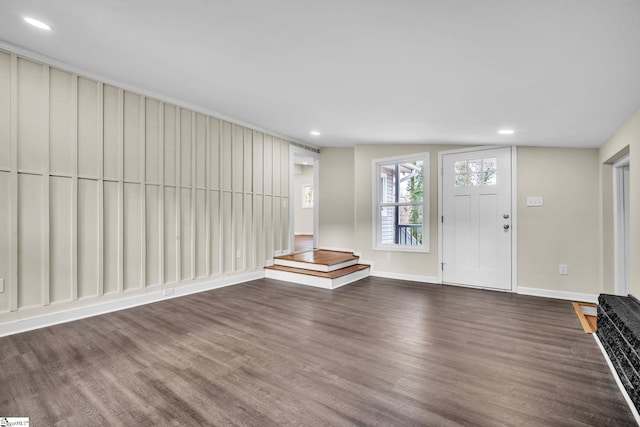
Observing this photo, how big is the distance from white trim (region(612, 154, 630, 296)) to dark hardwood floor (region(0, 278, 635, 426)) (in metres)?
0.71

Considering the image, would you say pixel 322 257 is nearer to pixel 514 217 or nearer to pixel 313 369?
pixel 514 217

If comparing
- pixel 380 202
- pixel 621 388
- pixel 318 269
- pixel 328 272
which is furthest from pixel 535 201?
pixel 318 269

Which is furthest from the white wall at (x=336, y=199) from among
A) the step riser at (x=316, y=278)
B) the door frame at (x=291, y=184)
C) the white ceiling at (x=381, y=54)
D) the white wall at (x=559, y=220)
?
the white wall at (x=559, y=220)

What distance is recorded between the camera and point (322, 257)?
5668 mm

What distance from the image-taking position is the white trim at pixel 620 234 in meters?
3.56

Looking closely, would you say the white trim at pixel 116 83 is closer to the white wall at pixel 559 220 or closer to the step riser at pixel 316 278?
the step riser at pixel 316 278

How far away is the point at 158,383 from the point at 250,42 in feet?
8.36

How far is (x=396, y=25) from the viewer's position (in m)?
1.90

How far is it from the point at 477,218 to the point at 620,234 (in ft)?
5.19

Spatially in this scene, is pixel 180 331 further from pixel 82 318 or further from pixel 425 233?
pixel 425 233

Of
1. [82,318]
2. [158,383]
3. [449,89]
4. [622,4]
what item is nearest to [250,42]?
[449,89]

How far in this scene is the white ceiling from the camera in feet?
5.66

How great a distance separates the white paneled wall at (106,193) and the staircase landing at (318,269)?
25.3 inches

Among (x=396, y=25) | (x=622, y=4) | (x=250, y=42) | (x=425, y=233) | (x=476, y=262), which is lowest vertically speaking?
(x=476, y=262)
